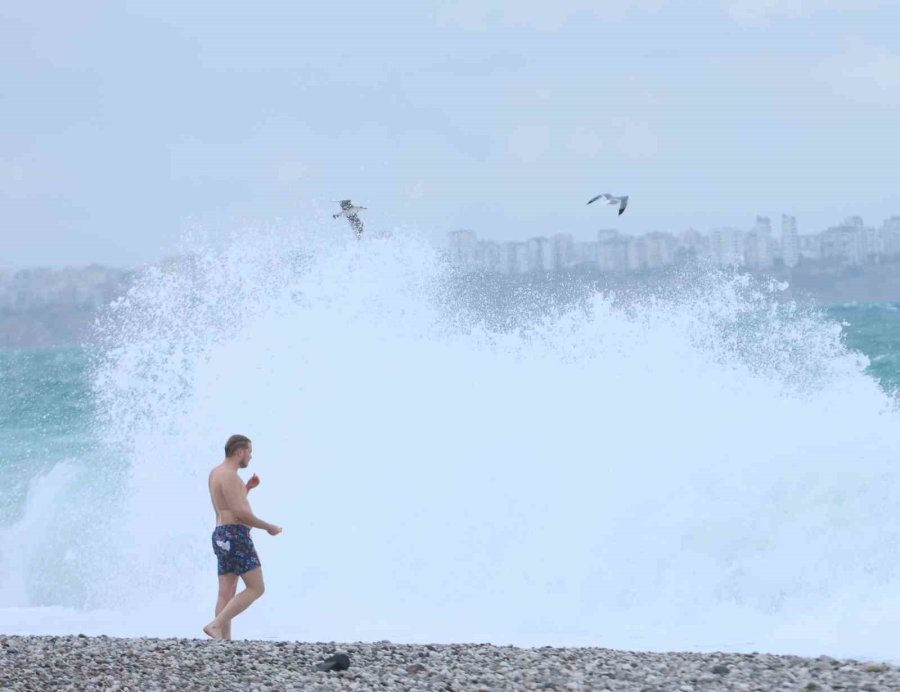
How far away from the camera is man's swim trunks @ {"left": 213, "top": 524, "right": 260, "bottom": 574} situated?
27.9 ft

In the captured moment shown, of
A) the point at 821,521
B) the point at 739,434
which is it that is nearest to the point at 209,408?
the point at 739,434

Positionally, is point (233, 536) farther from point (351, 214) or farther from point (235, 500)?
point (351, 214)

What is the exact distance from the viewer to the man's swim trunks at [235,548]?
8.50 metres

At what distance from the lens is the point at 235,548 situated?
852 cm

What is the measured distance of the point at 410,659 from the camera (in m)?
7.26

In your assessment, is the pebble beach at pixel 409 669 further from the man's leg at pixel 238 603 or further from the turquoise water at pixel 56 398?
the turquoise water at pixel 56 398

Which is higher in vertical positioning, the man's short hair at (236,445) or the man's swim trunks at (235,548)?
the man's short hair at (236,445)

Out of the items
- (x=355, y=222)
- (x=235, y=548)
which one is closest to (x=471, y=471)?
(x=355, y=222)

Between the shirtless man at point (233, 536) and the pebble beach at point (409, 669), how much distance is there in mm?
599

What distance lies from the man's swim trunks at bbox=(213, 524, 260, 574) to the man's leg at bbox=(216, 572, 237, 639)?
4 cm

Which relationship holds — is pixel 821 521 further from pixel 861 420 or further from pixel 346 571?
pixel 346 571

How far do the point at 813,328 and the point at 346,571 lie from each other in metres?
8.29

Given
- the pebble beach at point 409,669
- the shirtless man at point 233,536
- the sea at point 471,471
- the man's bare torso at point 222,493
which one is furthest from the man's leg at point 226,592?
the sea at point 471,471

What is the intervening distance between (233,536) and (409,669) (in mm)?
2005
